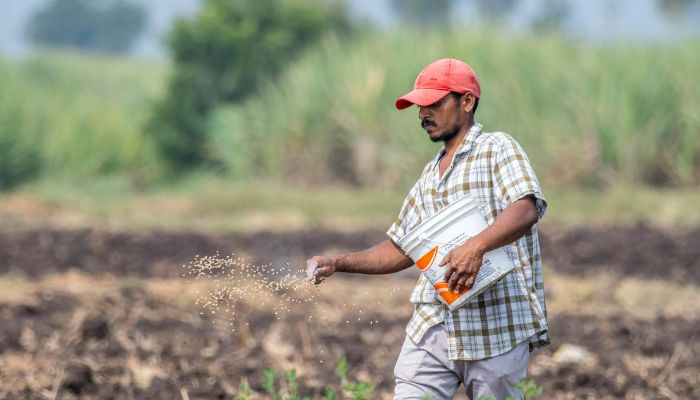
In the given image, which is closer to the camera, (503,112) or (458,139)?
(458,139)

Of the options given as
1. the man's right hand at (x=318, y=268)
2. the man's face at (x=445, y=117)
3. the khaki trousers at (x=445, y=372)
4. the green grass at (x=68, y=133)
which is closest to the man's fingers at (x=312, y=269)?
the man's right hand at (x=318, y=268)

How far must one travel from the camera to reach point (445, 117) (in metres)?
3.81

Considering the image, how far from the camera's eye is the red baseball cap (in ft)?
12.3

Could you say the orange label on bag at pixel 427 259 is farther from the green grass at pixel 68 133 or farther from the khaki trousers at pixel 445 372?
the green grass at pixel 68 133

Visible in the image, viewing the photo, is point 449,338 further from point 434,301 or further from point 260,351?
point 260,351

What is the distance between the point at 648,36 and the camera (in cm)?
1969

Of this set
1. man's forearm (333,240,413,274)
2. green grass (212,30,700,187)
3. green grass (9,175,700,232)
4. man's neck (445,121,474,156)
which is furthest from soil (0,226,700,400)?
green grass (212,30,700,187)

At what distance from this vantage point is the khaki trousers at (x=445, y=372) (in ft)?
12.3

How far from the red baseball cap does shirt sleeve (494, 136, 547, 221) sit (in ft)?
0.71

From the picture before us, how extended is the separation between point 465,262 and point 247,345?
3966mm

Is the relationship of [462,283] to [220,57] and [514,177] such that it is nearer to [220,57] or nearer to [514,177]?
[514,177]

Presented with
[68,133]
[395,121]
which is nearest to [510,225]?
[395,121]

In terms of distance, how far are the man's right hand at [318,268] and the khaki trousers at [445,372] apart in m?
0.37

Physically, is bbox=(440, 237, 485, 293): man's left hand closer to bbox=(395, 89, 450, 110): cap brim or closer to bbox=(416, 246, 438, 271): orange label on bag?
bbox=(416, 246, 438, 271): orange label on bag
